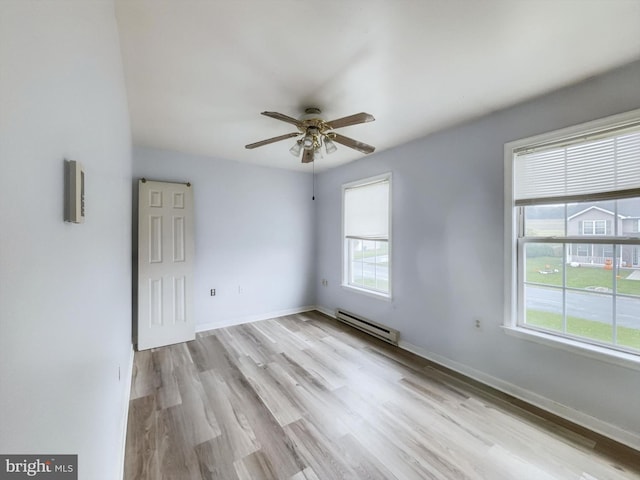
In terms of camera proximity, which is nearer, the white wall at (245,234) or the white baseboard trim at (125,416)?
the white baseboard trim at (125,416)

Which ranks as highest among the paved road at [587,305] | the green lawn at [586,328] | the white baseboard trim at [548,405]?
the paved road at [587,305]

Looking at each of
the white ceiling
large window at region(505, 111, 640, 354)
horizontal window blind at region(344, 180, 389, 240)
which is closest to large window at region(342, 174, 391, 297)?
horizontal window blind at region(344, 180, 389, 240)

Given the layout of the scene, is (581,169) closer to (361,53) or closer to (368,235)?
(361,53)

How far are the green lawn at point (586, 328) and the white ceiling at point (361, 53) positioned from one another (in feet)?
6.02

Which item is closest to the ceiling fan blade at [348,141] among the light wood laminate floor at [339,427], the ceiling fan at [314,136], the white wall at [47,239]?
the ceiling fan at [314,136]

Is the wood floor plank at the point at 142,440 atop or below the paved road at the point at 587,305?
below

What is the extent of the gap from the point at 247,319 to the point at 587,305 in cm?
403

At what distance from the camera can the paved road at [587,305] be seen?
74.3 inches

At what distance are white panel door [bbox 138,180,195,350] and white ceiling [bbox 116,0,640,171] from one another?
113cm

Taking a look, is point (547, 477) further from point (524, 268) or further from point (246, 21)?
point (246, 21)

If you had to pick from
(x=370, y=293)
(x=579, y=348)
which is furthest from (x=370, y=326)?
(x=579, y=348)

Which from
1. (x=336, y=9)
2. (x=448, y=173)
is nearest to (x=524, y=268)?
(x=448, y=173)

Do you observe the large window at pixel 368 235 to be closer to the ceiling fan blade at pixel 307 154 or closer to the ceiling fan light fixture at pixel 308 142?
the ceiling fan blade at pixel 307 154

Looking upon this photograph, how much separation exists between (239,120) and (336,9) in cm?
158
